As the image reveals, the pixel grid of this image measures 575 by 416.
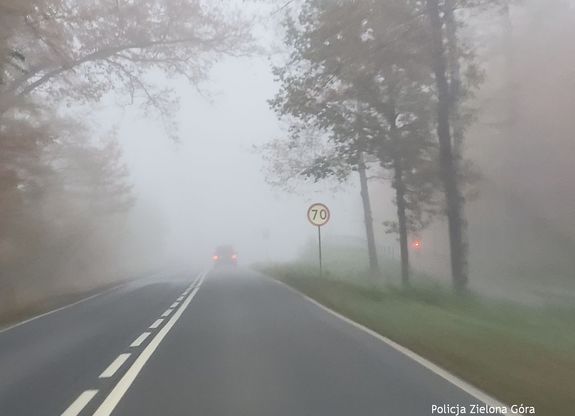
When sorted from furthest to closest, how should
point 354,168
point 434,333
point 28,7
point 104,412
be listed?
point 354,168 < point 28,7 < point 434,333 < point 104,412

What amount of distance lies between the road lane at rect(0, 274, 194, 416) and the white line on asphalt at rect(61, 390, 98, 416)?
0.05 m

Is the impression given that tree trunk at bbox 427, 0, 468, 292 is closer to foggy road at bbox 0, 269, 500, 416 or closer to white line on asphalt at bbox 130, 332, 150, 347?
foggy road at bbox 0, 269, 500, 416

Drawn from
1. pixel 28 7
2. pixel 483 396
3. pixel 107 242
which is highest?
pixel 28 7

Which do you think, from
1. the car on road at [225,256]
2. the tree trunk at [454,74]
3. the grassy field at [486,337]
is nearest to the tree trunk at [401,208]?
the tree trunk at [454,74]

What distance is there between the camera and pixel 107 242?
55.2m

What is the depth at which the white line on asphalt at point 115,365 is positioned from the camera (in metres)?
9.97

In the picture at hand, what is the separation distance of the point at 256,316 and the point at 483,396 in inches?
381

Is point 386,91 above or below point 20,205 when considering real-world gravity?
above

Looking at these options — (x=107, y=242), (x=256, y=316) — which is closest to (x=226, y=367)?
→ (x=256, y=316)

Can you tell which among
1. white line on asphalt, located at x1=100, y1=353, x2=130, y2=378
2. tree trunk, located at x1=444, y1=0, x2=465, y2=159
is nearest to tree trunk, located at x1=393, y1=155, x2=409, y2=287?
tree trunk, located at x1=444, y1=0, x2=465, y2=159

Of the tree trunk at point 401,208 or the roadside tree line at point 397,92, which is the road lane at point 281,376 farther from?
the tree trunk at point 401,208

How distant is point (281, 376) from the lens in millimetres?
9531

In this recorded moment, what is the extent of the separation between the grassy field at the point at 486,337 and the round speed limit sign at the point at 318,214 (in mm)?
6264

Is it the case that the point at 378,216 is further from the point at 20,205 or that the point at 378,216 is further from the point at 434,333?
the point at 434,333
